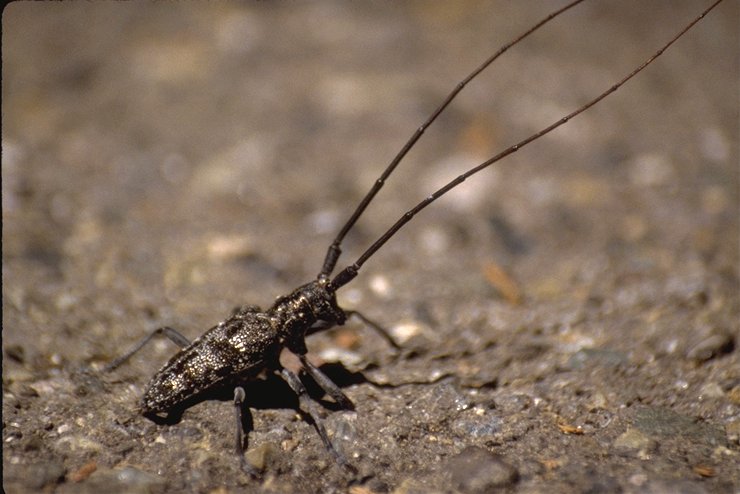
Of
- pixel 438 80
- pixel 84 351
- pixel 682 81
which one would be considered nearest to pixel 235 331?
pixel 84 351

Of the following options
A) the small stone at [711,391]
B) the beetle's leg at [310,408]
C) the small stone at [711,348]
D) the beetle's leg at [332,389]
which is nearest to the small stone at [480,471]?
the beetle's leg at [310,408]

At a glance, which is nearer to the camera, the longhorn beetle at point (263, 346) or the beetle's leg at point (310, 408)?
the beetle's leg at point (310, 408)

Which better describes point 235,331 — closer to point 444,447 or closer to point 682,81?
point 444,447

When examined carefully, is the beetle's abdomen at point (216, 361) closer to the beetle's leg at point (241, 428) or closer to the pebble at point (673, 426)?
the beetle's leg at point (241, 428)

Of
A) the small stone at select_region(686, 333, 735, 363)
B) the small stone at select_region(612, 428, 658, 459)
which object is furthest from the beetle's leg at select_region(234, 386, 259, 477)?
the small stone at select_region(686, 333, 735, 363)

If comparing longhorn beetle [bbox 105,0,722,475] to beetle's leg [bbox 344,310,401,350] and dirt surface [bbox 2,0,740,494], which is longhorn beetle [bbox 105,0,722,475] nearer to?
dirt surface [bbox 2,0,740,494]

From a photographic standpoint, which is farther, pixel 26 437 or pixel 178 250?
pixel 178 250
